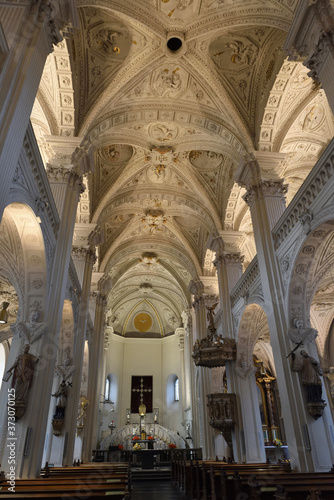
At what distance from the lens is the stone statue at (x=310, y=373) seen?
8352 millimetres

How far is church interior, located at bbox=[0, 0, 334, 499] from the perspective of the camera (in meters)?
7.68

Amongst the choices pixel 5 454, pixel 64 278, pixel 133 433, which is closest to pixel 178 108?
pixel 64 278

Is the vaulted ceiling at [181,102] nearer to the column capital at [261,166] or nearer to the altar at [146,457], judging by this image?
the column capital at [261,166]

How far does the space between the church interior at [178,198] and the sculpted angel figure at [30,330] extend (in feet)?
0.10

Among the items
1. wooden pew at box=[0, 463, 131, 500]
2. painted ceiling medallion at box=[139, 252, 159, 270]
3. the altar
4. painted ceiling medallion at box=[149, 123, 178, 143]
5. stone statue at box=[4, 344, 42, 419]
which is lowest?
wooden pew at box=[0, 463, 131, 500]

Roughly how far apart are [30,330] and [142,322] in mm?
25325

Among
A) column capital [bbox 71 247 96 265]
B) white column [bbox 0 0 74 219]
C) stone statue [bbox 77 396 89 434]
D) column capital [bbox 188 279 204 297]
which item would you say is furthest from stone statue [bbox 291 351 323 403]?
column capital [bbox 188 279 204 297]

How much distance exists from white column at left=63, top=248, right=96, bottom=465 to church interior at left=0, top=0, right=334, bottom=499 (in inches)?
3.0

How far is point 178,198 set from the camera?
60.4ft

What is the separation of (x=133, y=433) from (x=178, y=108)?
20.9 meters

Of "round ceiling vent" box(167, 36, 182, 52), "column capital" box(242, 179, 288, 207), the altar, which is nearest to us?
"round ceiling vent" box(167, 36, 182, 52)

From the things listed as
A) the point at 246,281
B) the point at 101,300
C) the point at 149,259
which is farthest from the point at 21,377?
the point at 149,259

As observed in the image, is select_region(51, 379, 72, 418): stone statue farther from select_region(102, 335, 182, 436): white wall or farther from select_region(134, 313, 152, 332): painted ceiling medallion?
select_region(134, 313, 152, 332): painted ceiling medallion

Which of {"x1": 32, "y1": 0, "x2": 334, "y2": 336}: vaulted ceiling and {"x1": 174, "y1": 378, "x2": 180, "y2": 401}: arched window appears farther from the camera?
{"x1": 174, "y1": 378, "x2": 180, "y2": 401}: arched window
